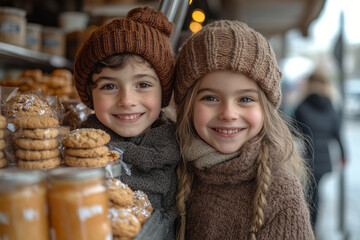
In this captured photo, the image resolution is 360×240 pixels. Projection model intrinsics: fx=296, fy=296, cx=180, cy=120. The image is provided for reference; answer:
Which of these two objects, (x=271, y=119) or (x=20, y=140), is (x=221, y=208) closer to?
(x=271, y=119)

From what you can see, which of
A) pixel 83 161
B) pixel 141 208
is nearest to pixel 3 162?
pixel 83 161

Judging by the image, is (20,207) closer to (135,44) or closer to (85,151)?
(85,151)

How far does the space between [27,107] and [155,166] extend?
21.8 inches

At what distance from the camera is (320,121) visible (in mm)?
3889

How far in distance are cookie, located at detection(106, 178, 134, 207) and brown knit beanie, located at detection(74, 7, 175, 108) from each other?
636mm

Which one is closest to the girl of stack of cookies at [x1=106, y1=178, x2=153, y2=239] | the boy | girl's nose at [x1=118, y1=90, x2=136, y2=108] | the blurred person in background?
the boy

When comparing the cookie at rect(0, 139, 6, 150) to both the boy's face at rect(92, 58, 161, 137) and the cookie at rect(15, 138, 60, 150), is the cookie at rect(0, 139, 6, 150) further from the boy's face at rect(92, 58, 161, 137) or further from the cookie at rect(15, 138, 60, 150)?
the boy's face at rect(92, 58, 161, 137)

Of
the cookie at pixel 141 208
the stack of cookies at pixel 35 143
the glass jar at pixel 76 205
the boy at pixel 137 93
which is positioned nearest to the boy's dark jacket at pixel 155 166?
the boy at pixel 137 93

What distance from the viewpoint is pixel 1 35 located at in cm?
202

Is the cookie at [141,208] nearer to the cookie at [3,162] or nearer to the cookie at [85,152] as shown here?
the cookie at [85,152]

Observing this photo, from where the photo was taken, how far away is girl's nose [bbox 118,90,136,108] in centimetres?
132

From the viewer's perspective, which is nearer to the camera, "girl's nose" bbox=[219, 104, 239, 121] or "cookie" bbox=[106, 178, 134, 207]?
"cookie" bbox=[106, 178, 134, 207]

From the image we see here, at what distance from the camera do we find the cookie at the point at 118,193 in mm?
903

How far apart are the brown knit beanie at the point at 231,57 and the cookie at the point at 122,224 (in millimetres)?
748
